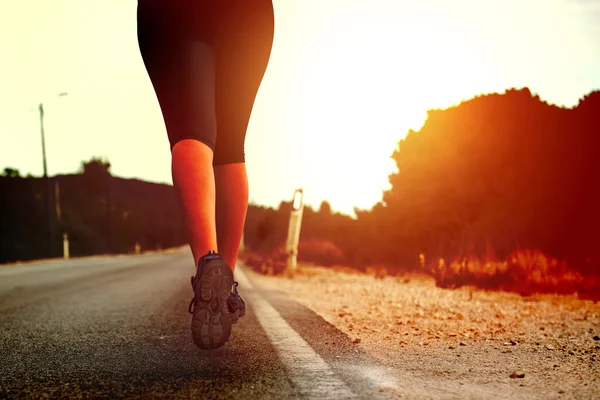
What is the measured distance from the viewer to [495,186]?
674 inches

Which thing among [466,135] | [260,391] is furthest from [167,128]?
[466,135]

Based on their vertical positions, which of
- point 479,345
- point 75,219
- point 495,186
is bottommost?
point 479,345

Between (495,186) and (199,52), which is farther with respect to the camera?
(495,186)

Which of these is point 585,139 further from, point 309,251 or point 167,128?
point 167,128

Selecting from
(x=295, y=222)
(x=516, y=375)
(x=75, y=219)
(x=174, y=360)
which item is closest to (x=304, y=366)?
(x=174, y=360)

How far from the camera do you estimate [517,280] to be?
9.43m

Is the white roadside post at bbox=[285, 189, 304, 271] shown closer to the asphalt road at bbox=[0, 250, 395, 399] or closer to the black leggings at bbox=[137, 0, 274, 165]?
the asphalt road at bbox=[0, 250, 395, 399]

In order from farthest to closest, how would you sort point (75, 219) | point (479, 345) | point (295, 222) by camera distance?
point (75, 219)
point (295, 222)
point (479, 345)

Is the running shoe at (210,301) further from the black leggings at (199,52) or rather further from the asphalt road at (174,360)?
the black leggings at (199,52)

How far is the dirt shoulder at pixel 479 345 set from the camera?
2.39m

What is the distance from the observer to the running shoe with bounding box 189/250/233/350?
96.6 inches

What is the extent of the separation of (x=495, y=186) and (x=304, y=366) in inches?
607

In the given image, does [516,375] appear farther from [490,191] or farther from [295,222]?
[490,191]

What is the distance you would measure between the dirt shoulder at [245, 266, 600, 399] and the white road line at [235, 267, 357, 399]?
25 cm
